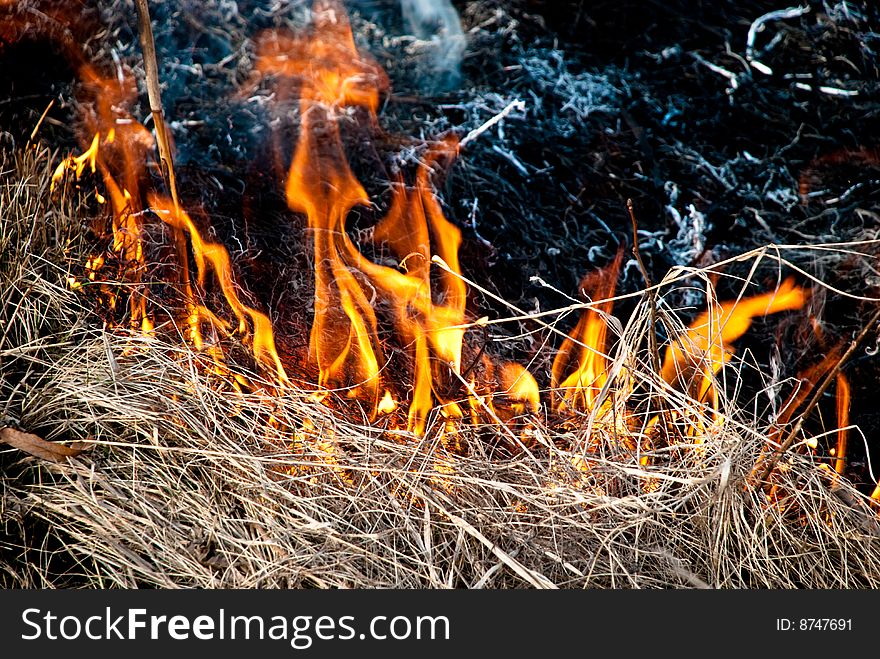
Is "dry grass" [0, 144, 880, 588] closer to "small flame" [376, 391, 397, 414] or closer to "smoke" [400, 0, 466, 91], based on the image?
"small flame" [376, 391, 397, 414]

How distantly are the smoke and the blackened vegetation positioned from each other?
1.6 inches

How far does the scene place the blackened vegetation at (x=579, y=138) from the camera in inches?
91.8

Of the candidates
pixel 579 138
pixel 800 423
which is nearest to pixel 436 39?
pixel 579 138

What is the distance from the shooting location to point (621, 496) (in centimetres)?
178

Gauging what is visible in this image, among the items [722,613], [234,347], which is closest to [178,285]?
[234,347]

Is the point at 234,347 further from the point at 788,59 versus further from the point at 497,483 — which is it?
the point at 788,59

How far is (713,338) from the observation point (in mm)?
1946

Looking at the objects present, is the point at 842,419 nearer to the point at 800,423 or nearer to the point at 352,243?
the point at 800,423

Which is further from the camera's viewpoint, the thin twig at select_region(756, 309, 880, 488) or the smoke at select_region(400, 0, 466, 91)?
the smoke at select_region(400, 0, 466, 91)

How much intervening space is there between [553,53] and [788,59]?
815 millimetres

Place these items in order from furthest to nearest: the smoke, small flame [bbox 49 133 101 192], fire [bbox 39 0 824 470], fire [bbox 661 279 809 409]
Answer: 1. the smoke
2. small flame [bbox 49 133 101 192]
3. fire [bbox 39 0 824 470]
4. fire [bbox 661 279 809 409]

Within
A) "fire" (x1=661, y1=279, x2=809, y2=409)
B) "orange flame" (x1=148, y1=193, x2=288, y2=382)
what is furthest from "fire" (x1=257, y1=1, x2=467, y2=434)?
"fire" (x1=661, y1=279, x2=809, y2=409)

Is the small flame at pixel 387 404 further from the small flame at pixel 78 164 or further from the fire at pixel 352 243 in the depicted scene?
the small flame at pixel 78 164

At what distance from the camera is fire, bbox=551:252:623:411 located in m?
1.97
